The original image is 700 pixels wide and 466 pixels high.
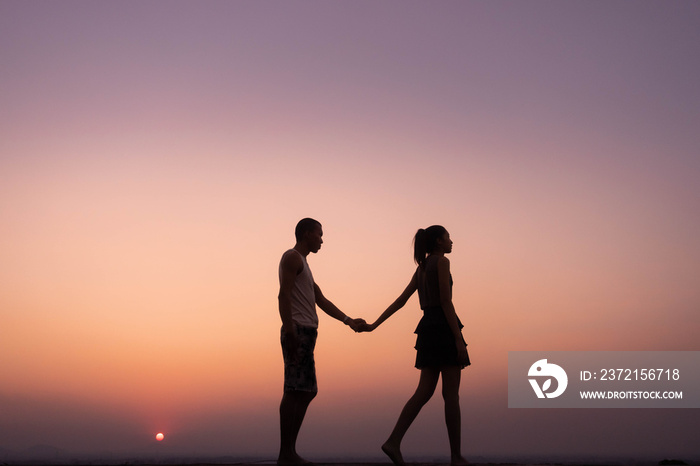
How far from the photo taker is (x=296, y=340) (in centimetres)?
677

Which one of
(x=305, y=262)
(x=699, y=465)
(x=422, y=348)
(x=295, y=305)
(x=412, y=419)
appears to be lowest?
(x=699, y=465)

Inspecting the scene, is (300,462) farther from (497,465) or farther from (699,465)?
(699,465)

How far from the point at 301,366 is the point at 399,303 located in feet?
5.54

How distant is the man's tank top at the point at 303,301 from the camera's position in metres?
6.94

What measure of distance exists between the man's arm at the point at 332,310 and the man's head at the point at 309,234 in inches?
33.5

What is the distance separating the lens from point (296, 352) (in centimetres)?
676

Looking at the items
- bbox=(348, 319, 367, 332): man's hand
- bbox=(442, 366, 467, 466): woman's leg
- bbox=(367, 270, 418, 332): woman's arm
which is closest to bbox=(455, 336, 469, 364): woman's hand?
bbox=(442, 366, 467, 466): woman's leg

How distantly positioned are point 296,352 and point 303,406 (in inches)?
23.7

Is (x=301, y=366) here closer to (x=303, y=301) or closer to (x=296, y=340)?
(x=296, y=340)

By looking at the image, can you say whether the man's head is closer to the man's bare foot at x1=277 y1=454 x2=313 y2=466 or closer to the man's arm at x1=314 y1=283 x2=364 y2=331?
the man's arm at x1=314 y1=283 x2=364 y2=331

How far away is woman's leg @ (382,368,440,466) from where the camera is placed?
6664mm

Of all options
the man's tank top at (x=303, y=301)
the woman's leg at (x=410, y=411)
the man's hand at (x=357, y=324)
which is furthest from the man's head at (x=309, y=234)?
the woman's leg at (x=410, y=411)

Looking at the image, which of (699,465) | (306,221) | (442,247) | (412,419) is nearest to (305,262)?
(306,221)

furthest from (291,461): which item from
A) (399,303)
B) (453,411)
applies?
(399,303)
